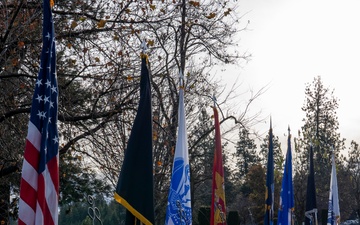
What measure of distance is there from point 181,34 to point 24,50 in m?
5.52

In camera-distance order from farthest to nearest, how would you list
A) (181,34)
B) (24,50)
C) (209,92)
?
(209,92)
(181,34)
(24,50)

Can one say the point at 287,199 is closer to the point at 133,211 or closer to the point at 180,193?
the point at 180,193

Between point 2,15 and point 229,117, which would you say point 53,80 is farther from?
point 229,117

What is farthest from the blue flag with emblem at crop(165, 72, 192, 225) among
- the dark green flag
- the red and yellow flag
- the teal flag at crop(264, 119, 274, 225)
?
the teal flag at crop(264, 119, 274, 225)

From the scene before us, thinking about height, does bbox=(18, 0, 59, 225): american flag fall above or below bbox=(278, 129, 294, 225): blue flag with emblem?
below

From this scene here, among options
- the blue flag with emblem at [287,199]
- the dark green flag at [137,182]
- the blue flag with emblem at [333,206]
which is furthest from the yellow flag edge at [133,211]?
the blue flag with emblem at [333,206]

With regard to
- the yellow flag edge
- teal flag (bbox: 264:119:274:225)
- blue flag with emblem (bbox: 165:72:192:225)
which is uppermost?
teal flag (bbox: 264:119:274:225)

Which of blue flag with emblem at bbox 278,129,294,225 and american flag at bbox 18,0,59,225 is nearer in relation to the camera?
american flag at bbox 18,0,59,225

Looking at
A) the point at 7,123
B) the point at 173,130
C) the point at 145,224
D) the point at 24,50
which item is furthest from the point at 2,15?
the point at 173,130

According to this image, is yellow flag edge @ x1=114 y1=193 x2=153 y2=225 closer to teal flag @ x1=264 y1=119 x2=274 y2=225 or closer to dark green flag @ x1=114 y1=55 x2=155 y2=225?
dark green flag @ x1=114 y1=55 x2=155 y2=225

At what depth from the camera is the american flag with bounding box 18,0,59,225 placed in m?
6.23

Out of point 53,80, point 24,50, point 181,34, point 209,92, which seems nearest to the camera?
point 53,80

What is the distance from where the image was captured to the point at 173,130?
16422 millimetres

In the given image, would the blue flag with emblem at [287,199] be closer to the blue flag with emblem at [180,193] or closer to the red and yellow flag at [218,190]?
the red and yellow flag at [218,190]
